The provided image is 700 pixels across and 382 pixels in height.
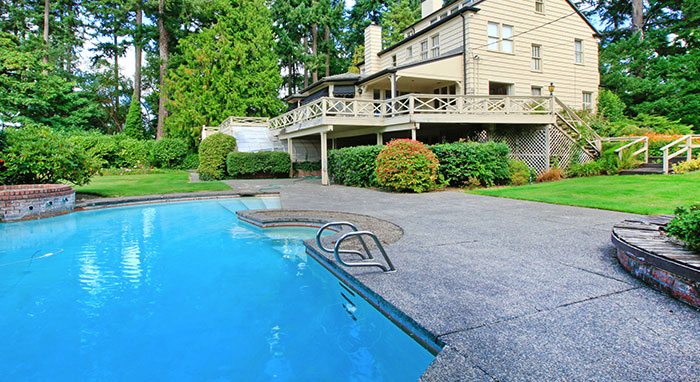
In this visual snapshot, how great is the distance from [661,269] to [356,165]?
11797 millimetres

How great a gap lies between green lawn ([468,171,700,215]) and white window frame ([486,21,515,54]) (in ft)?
30.6

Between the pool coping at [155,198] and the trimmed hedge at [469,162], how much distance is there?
241 inches

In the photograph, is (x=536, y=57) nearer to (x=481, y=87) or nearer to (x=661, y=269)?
(x=481, y=87)

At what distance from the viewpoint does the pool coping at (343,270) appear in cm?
280

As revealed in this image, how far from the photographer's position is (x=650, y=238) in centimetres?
405

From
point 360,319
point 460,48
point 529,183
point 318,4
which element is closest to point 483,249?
point 360,319

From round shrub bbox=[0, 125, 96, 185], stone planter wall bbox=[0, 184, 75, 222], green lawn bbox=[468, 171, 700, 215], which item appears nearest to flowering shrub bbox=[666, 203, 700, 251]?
green lawn bbox=[468, 171, 700, 215]

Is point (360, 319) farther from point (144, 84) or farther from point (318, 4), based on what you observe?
point (144, 84)

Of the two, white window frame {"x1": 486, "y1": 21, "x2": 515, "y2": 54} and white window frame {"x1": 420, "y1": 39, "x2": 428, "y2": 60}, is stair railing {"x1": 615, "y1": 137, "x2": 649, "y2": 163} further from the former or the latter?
white window frame {"x1": 420, "y1": 39, "x2": 428, "y2": 60}

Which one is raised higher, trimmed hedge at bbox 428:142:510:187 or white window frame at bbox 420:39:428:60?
white window frame at bbox 420:39:428:60

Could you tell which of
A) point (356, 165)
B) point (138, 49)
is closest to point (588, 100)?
point (356, 165)

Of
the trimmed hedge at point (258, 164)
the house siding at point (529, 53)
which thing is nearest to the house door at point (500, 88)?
the house siding at point (529, 53)

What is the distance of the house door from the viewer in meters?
18.9

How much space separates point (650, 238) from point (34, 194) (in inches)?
498
